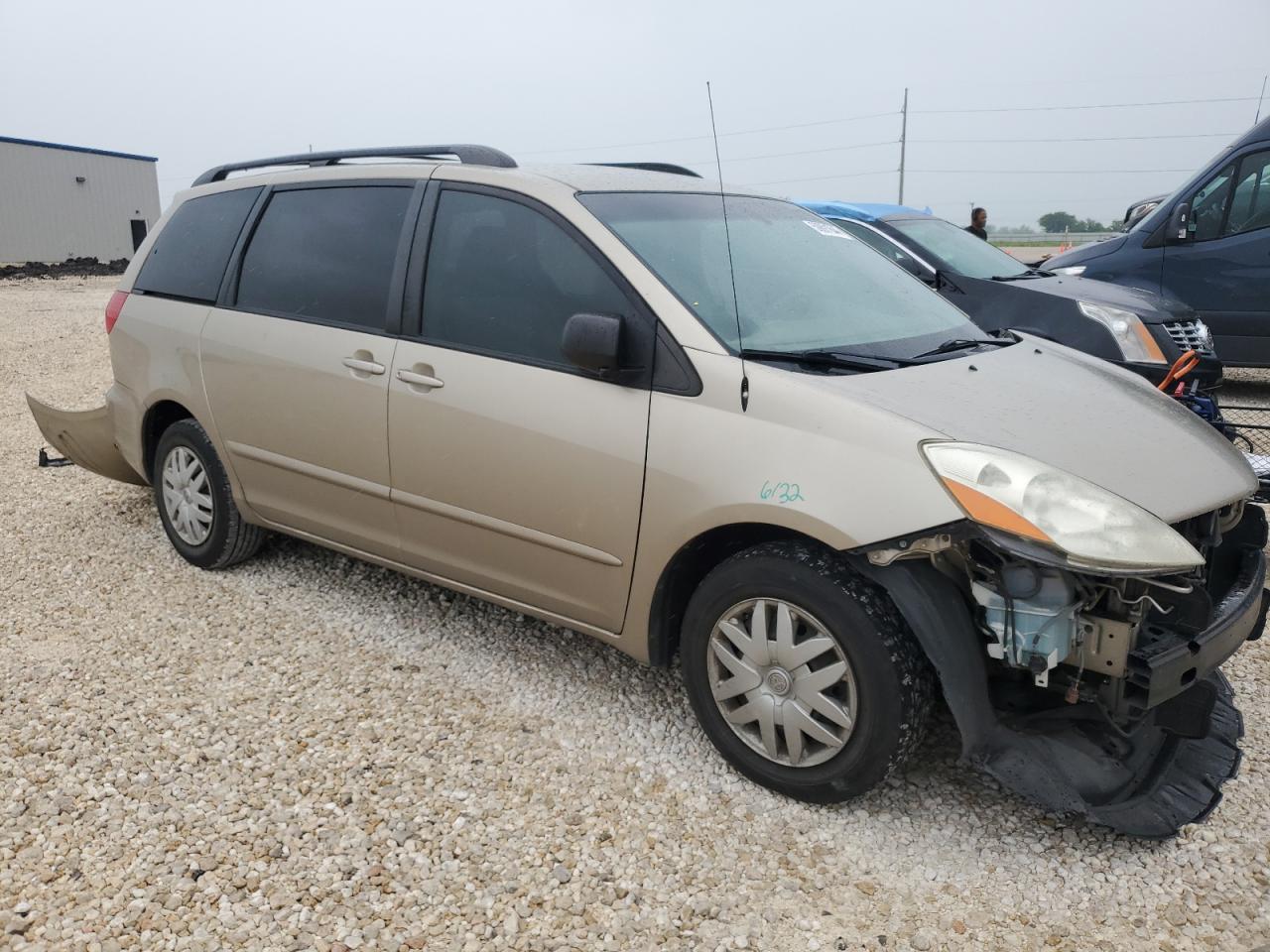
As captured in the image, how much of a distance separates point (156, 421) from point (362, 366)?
66.4 inches

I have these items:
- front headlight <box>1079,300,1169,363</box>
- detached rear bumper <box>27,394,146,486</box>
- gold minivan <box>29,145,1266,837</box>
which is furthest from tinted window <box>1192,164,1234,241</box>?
detached rear bumper <box>27,394,146,486</box>

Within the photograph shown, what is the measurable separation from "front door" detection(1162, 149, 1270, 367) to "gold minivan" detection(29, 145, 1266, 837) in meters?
6.19

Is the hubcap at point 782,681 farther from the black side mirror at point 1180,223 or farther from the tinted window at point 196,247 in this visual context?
the black side mirror at point 1180,223

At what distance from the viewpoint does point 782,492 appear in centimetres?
274

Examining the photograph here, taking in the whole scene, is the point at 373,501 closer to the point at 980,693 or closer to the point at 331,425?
the point at 331,425

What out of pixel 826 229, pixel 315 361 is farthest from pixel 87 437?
pixel 826 229

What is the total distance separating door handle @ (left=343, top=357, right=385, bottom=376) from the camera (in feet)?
12.0

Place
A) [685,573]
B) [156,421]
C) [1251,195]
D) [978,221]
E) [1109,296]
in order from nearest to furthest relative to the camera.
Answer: [685,573] → [156,421] → [1109,296] → [1251,195] → [978,221]

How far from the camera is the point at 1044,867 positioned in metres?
2.70

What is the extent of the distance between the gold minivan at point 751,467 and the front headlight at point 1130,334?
3549mm

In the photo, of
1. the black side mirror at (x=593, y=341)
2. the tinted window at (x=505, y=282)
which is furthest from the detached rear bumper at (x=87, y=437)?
the black side mirror at (x=593, y=341)

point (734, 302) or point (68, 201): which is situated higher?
point (734, 302)

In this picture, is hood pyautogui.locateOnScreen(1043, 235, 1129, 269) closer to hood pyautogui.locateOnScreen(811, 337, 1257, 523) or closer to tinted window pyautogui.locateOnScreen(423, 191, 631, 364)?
hood pyautogui.locateOnScreen(811, 337, 1257, 523)

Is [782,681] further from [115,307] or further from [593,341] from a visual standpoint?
[115,307]
